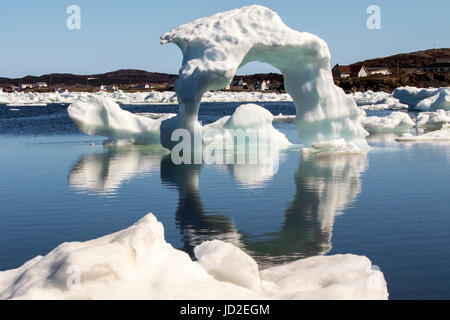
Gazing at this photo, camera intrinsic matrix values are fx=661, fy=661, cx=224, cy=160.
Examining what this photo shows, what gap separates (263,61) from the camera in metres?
20.8

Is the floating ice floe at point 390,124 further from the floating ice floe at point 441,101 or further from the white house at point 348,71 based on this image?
the white house at point 348,71

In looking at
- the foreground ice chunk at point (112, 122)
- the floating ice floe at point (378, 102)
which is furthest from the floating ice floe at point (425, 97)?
the foreground ice chunk at point (112, 122)

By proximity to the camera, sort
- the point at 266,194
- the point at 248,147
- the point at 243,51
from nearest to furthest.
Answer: the point at 266,194, the point at 243,51, the point at 248,147

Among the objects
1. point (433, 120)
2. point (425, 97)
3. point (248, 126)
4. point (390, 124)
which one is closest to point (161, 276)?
point (248, 126)

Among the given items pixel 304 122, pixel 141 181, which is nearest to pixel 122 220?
pixel 141 181

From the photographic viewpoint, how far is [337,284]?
6.07 m

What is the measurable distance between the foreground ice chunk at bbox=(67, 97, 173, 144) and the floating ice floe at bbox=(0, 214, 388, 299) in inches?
640

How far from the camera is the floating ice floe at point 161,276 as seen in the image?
5.57 m

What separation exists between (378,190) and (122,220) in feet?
19.5

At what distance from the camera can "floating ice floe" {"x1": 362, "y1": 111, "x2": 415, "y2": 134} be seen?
31.7 meters

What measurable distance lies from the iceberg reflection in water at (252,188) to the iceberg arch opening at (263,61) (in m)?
1.04

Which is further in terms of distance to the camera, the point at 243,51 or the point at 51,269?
the point at 243,51

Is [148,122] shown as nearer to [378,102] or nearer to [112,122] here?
[112,122]
